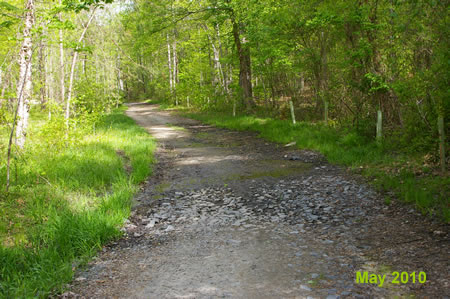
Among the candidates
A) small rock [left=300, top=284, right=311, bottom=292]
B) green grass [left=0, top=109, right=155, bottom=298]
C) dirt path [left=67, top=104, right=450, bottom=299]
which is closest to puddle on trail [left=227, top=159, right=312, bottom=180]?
dirt path [left=67, top=104, right=450, bottom=299]

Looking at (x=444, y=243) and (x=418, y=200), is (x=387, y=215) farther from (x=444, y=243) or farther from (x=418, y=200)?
(x=444, y=243)

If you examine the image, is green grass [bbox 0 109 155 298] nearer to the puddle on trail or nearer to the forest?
the forest

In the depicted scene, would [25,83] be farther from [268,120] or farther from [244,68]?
[244,68]

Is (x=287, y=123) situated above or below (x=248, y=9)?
below

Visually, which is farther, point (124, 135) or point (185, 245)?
Result: point (124, 135)

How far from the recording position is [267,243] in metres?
4.95

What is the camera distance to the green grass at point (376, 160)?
5.81 meters

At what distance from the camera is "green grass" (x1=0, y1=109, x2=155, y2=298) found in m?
4.20

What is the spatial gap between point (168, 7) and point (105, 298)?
1906cm

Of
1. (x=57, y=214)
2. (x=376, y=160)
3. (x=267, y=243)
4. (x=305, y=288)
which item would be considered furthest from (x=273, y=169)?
(x=305, y=288)

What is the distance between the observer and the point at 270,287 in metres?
3.75

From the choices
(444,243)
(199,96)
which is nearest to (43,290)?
(444,243)

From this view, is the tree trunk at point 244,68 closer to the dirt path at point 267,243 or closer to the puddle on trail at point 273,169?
the puddle on trail at point 273,169

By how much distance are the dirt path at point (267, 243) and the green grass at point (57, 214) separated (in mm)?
291
